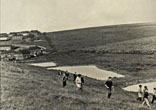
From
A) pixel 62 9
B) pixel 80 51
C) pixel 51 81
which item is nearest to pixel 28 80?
pixel 51 81

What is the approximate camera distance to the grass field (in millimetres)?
2510

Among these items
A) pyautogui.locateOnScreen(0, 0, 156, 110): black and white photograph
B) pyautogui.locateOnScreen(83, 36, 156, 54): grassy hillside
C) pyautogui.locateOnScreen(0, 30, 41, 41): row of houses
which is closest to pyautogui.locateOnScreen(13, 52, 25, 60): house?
pyautogui.locateOnScreen(0, 0, 156, 110): black and white photograph

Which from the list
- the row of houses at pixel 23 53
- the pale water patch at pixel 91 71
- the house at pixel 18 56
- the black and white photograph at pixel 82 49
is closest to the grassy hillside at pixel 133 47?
the black and white photograph at pixel 82 49

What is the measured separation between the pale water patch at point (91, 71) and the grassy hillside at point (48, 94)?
0.05 metres

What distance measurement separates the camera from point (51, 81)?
8.76 ft

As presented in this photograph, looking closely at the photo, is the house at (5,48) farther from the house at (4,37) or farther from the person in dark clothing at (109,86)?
the person in dark clothing at (109,86)

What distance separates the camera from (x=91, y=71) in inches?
107

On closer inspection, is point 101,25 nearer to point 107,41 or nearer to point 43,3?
point 107,41

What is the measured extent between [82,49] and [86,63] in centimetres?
14

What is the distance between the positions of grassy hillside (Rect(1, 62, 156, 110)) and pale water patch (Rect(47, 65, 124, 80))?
5 centimetres

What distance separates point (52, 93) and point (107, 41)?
730 millimetres

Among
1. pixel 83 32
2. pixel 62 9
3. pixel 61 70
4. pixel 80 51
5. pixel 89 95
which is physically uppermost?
pixel 62 9

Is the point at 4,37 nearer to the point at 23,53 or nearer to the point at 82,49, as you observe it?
the point at 23,53

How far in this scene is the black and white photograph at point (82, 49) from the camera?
2648 millimetres
